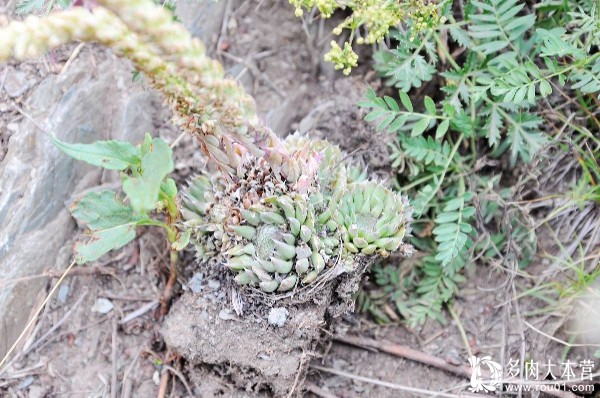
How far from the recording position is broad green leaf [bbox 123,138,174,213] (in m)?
1.74

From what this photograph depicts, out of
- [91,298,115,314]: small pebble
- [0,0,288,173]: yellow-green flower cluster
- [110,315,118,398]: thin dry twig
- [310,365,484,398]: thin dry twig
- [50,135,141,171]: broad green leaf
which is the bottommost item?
[310,365,484,398]: thin dry twig

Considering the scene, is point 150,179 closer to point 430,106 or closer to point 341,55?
point 341,55

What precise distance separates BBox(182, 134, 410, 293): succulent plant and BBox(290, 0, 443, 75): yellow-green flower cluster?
0.34 m

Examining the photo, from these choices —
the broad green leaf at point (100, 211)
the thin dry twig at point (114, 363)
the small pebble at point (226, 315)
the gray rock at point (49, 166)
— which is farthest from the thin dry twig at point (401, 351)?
the gray rock at point (49, 166)

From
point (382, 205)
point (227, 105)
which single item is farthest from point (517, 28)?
point (227, 105)

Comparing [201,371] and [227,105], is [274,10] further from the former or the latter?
[201,371]

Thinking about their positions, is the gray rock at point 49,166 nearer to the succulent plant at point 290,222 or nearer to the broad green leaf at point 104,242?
the broad green leaf at point 104,242

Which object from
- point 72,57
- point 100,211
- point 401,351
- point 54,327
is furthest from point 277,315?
point 72,57

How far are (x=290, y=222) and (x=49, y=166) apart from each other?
998 mm

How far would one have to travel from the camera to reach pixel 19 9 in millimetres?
2123

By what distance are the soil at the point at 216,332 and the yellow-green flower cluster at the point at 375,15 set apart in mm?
546

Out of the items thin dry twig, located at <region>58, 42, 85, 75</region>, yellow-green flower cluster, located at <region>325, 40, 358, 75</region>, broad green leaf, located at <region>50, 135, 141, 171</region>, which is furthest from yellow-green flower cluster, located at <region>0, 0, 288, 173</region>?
thin dry twig, located at <region>58, 42, 85, 75</region>

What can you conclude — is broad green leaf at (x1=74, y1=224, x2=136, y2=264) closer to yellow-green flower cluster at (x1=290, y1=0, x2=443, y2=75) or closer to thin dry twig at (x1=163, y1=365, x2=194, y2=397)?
thin dry twig at (x1=163, y1=365, x2=194, y2=397)

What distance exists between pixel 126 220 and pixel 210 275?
0.37m
